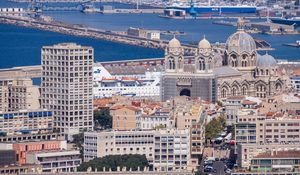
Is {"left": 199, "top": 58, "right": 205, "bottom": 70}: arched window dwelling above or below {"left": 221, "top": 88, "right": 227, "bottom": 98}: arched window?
above

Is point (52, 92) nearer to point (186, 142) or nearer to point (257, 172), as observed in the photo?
point (186, 142)

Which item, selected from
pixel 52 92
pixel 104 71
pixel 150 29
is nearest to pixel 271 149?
pixel 52 92

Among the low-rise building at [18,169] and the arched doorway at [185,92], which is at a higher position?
the low-rise building at [18,169]

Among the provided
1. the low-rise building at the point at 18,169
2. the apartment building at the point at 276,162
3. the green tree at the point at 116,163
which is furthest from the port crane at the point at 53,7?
the apartment building at the point at 276,162

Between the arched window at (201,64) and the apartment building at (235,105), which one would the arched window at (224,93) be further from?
the apartment building at (235,105)

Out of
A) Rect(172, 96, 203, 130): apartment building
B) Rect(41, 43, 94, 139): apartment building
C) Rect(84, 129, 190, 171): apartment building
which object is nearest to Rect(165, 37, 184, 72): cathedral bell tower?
Rect(172, 96, 203, 130): apartment building

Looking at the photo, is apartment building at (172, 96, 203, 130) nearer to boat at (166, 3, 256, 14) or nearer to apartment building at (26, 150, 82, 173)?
apartment building at (26, 150, 82, 173)
